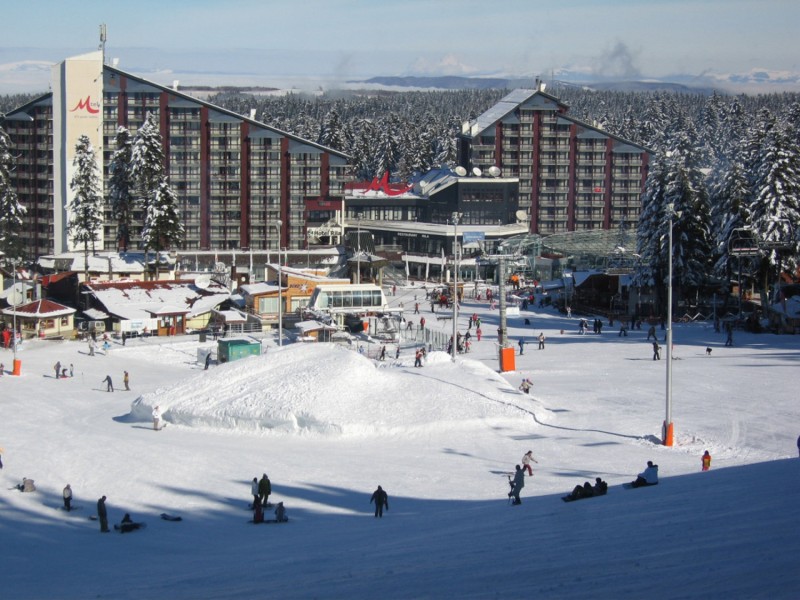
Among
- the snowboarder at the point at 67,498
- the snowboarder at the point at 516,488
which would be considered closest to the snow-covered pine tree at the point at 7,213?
the snowboarder at the point at 67,498

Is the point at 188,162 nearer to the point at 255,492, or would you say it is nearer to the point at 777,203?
the point at 777,203

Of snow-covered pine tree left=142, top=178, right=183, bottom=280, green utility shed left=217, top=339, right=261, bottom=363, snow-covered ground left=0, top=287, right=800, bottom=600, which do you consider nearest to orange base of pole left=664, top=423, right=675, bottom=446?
snow-covered ground left=0, top=287, right=800, bottom=600

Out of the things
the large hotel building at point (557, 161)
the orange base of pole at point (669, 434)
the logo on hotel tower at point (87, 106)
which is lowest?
the orange base of pole at point (669, 434)

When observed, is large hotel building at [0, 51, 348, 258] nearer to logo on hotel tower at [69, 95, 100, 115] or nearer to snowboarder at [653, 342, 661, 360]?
logo on hotel tower at [69, 95, 100, 115]

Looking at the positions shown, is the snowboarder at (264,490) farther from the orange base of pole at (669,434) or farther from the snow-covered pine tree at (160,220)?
the snow-covered pine tree at (160,220)

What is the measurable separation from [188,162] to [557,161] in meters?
36.3

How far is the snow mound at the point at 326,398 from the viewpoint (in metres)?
34.6

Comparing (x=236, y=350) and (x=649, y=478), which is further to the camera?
(x=236, y=350)

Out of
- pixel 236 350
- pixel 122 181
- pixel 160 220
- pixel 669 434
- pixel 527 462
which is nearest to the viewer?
pixel 527 462

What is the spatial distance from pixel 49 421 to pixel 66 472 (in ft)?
26.9

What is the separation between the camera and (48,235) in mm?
90562

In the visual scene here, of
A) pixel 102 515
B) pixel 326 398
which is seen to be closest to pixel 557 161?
pixel 326 398

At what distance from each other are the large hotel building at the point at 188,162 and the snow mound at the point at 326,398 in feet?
167

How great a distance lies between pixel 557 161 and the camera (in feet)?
338
